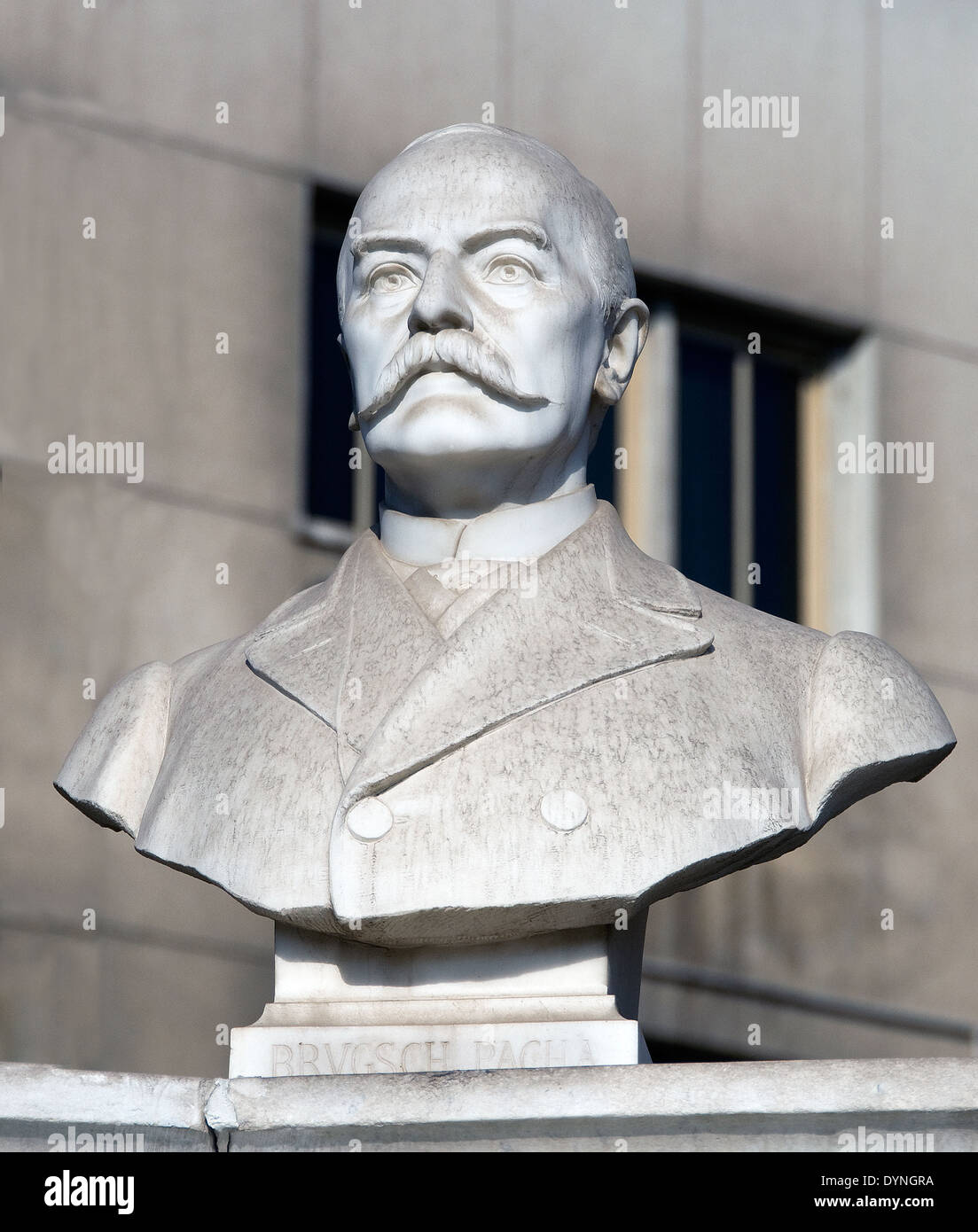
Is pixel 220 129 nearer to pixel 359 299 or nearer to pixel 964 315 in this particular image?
pixel 964 315

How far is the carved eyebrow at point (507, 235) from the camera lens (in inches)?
222

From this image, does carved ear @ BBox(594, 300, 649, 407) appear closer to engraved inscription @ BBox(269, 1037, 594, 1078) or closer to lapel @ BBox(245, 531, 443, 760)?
lapel @ BBox(245, 531, 443, 760)

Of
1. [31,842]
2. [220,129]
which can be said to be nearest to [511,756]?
[31,842]

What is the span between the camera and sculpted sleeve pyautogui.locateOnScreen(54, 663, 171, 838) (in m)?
5.85

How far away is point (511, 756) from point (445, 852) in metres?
0.24

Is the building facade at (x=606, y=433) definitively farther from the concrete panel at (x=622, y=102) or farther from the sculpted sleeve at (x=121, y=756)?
the sculpted sleeve at (x=121, y=756)

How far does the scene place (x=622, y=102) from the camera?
1105cm

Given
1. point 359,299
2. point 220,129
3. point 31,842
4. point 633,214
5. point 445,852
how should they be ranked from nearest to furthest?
point 445,852
point 359,299
point 31,842
point 220,129
point 633,214

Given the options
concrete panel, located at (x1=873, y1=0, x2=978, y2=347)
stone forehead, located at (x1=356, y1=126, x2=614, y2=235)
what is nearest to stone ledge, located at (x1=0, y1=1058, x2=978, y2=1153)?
stone forehead, located at (x1=356, y1=126, x2=614, y2=235)

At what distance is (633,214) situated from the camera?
36.3 feet

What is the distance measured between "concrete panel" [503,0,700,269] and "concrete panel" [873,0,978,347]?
952mm

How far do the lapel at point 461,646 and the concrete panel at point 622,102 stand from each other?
205 inches

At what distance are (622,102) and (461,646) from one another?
5955mm

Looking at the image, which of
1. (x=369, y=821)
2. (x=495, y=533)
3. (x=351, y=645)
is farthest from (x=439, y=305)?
(x=369, y=821)
